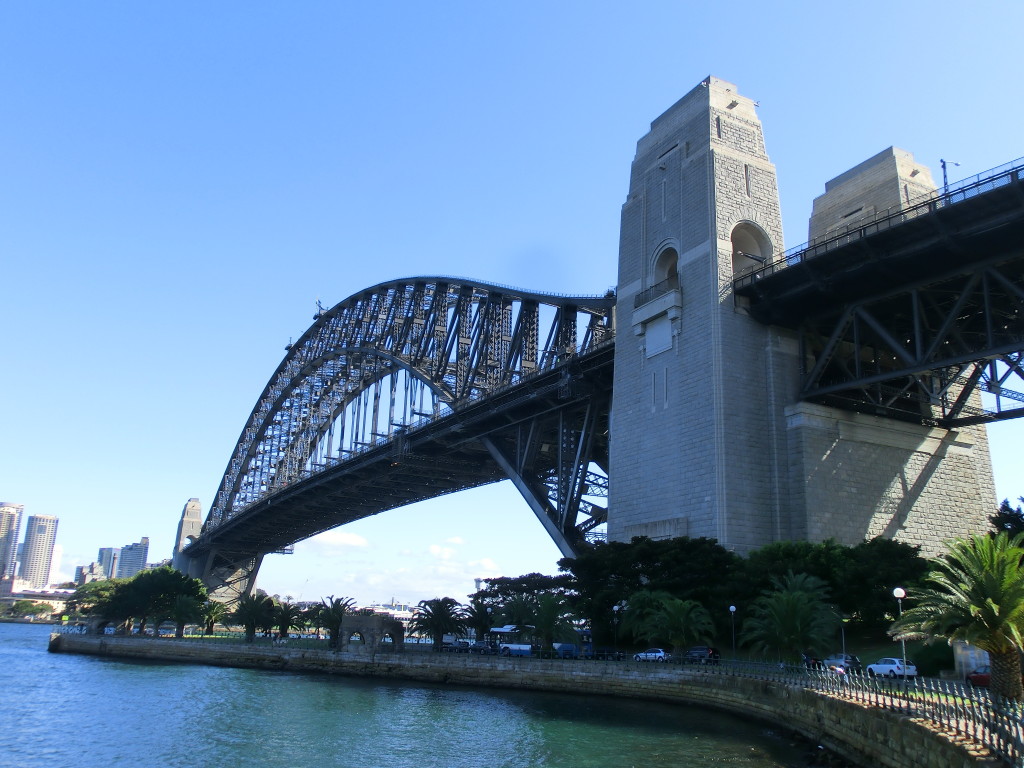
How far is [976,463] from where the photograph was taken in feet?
145

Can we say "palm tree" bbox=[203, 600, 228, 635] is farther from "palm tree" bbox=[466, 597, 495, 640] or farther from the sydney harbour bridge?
"palm tree" bbox=[466, 597, 495, 640]

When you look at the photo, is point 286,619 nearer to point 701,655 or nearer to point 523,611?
point 523,611

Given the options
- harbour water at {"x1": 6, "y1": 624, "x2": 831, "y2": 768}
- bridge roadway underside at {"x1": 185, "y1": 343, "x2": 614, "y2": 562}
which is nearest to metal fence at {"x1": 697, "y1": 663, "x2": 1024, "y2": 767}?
harbour water at {"x1": 6, "y1": 624, "x2": 831, "y2": 768}

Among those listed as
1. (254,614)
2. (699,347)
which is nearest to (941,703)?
(699,347)

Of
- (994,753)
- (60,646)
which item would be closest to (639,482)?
(994,753)

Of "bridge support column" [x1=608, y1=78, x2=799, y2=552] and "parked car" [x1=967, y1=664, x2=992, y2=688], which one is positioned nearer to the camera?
"parked car" [x1=967, y1=664, x2=992, y2=688]

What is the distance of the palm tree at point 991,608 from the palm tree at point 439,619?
36.9 meters

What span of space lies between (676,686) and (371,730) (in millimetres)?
10418

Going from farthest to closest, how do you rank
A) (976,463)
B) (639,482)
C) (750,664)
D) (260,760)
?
(976,463) < (639,482) < (750,664) < (260,760)

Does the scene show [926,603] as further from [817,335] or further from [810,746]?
[817,335]

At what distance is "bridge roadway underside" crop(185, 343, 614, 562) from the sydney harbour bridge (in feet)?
0.62

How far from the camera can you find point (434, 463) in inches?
2842

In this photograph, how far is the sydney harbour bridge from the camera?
108ft

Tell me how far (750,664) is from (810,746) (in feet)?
26.0
